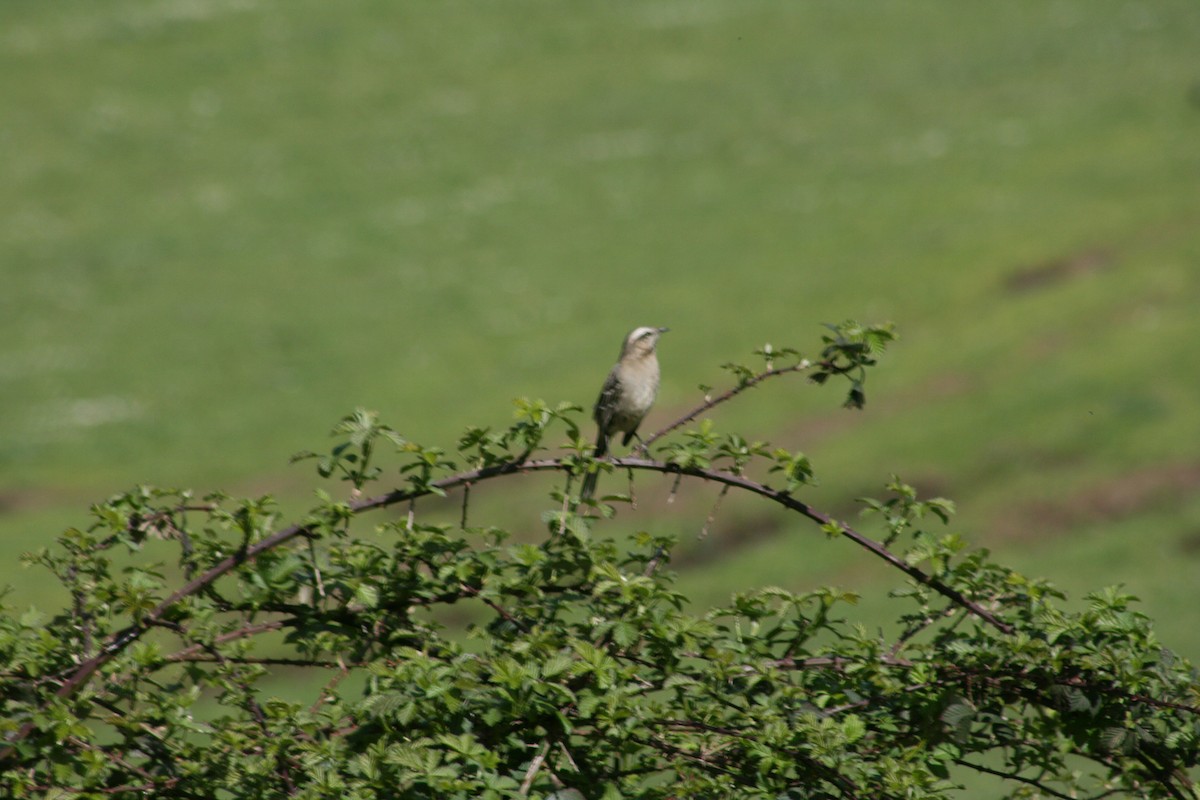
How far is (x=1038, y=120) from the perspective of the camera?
4247 cm

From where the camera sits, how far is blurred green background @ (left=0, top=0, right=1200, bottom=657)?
2567 centimetres

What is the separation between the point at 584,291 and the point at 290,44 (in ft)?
62.0

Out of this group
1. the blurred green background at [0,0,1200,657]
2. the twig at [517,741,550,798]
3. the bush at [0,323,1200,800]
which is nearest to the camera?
the twig at [517,741,550,798]

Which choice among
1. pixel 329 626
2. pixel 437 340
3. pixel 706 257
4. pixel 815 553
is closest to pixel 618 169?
pixel 706 257

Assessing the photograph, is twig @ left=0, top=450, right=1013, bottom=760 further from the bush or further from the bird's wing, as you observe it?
the bird's wing

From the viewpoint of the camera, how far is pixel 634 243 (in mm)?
38562

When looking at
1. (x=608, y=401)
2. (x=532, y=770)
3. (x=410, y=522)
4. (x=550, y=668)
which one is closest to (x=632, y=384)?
(x=608, y=401)

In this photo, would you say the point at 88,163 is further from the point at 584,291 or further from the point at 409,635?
the point at 409,635

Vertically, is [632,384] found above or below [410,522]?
above

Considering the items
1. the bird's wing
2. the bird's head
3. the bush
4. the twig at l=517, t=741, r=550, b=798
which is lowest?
the twig at l=517, t=741, r=550, b=798

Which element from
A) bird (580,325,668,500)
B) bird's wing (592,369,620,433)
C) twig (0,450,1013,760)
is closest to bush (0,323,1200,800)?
twig (0,450,1013,760)

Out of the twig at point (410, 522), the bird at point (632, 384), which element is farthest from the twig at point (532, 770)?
the bird at point (632, 384)

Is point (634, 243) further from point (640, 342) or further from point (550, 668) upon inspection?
point (550, 668)

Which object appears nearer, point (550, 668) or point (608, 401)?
point (550, 668)
